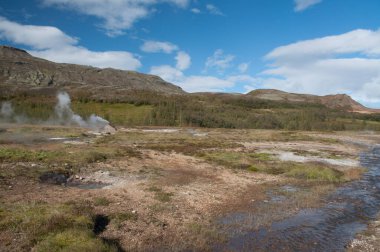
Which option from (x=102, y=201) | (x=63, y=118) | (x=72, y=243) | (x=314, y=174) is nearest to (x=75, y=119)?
(x=63, y=118)

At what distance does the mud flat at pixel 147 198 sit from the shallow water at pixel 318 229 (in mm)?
426

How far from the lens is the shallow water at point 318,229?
16.2 metres

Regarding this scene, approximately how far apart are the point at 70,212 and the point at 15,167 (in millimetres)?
13992

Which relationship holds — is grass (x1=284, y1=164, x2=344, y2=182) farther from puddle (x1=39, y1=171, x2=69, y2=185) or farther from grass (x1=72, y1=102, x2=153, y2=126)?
grass (x1=72, y1=102, x2=153, y2=126)

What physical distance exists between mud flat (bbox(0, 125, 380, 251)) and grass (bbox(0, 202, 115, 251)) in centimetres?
4

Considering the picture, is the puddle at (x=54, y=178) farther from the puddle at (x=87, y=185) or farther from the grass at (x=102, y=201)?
the grass at (x=102, y=201)

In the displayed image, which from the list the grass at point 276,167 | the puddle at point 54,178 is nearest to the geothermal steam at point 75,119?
the grass at point 276,167

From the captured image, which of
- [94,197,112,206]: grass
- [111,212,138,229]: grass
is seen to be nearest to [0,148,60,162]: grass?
[94,197,112,206]: grass

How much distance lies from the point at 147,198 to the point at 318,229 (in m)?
10.1

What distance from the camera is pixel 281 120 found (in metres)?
148

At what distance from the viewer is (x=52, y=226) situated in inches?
602

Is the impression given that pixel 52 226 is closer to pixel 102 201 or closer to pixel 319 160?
pixel 102 201

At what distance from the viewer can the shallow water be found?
16.2 meters

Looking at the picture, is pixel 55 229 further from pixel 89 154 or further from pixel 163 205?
pixel 89 154
